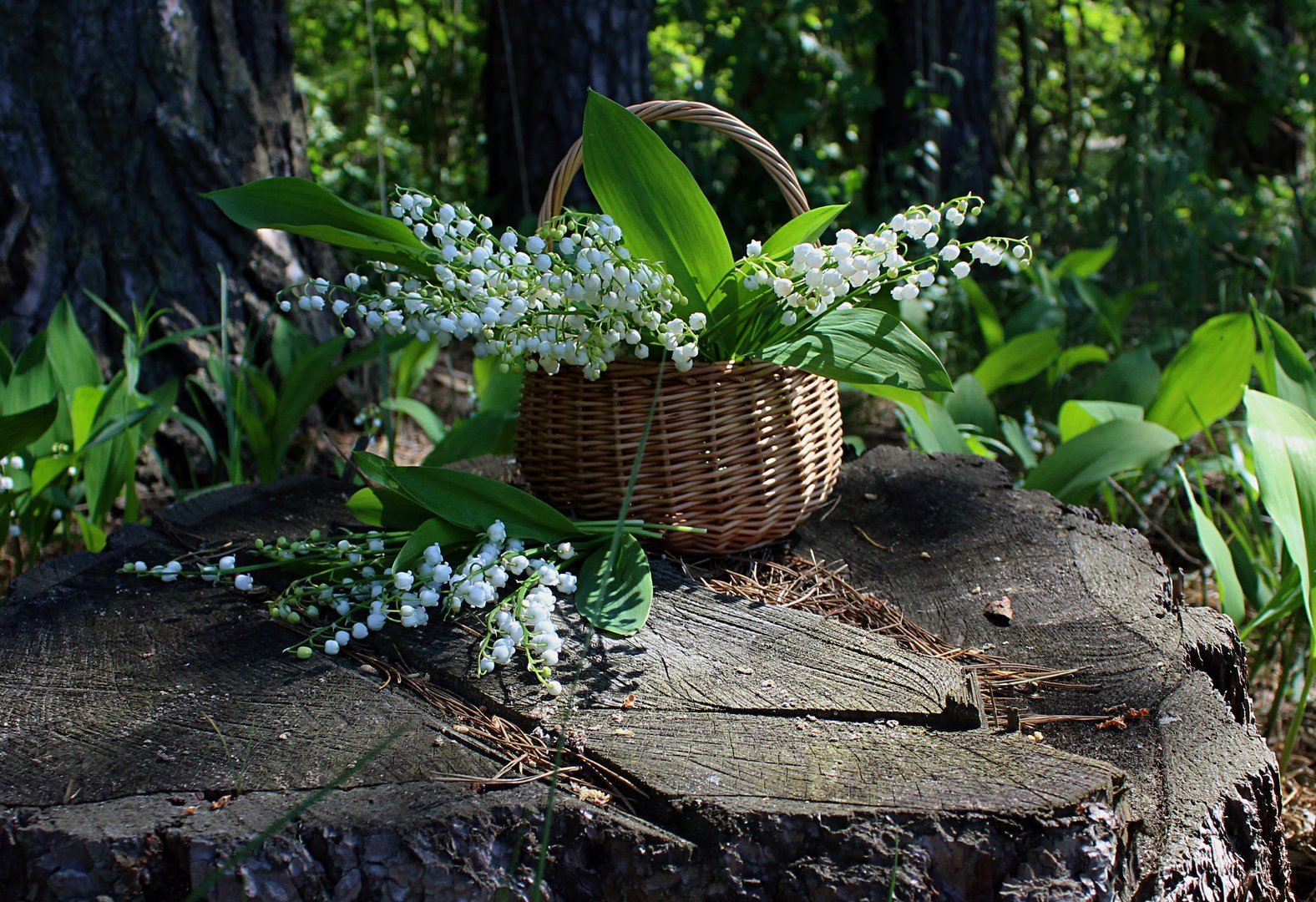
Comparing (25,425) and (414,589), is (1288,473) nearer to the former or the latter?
(414,589)

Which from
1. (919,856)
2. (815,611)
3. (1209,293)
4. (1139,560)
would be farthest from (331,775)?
(1209,293)

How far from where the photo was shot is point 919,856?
0.94 meters

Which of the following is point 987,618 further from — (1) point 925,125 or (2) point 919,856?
(1) point 925,125

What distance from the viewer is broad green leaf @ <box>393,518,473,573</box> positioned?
1.30m

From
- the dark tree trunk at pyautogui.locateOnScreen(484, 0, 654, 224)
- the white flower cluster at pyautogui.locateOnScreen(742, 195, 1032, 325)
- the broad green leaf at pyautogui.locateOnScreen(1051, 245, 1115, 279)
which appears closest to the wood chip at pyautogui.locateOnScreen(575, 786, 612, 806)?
the white flower cluster at pyautogui.locateOnScreen(742, 195, 1032, 325)

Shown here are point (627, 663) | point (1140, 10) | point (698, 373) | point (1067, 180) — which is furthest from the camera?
point (1140, 10)

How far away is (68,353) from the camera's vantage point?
6.68 feet

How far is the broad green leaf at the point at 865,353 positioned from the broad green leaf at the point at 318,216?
0.51m

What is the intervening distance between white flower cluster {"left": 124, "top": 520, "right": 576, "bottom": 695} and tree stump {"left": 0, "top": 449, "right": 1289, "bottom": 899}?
0.04 meters

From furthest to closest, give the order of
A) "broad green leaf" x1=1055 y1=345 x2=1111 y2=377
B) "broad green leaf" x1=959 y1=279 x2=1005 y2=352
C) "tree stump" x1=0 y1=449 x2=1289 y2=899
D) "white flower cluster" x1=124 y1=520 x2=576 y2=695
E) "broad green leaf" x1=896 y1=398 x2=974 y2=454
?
"broad green leaf" x1=959 y1=279 x2=1005 y2=352, "broad green leaf" x1=1055 y1=345 x2=1111 y2=377, "broad green leaf" x1=896 y1=398 x2=974 y2=454, "white flower cluster" x1=124 y1=520 x2=576 y2=695, "tree stump" x1=0 y1=449 x2=1289 y2=899

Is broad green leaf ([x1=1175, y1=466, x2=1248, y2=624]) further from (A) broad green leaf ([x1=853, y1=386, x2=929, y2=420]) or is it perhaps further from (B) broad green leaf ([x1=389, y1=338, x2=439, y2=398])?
(B) broad green leaf ([x1=389, y1=338, x2=439, y2=398])

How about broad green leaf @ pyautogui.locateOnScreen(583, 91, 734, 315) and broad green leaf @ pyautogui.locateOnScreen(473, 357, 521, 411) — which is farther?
broad green leaf @ pyautogui.locateOnScreen(473, 357, 521, 411)

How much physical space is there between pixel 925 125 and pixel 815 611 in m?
2.90

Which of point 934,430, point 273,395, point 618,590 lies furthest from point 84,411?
point 934,430
